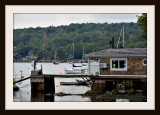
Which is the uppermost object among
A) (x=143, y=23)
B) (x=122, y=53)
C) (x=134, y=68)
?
(x=143, y=23)

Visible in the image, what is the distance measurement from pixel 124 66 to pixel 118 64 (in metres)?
0.76

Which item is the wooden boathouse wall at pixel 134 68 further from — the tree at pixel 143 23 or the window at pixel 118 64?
the tree at pixel 143 23

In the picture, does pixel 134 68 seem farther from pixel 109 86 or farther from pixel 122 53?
pixel 109 86

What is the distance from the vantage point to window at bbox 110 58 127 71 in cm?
4616

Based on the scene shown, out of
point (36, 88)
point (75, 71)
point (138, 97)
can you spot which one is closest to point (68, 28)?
point (75, 71)

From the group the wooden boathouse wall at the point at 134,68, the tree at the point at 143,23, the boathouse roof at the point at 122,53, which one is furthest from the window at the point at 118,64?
the tree at the point at 143,23

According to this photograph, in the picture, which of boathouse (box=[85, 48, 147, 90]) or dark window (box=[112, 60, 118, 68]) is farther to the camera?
dark window (box=[112, 60, 118, 68])

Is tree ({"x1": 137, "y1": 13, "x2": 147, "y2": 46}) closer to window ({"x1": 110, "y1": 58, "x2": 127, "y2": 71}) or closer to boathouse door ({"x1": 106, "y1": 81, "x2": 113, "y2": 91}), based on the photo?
boathouse door ({"x1": 106, "y1": 81, "x2": 113, "y2": 91})

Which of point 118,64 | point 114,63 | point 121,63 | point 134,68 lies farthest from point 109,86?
A: point 134,68

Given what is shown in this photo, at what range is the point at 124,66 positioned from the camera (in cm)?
4619

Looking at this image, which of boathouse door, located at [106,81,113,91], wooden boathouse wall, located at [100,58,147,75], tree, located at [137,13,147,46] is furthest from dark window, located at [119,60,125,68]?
tree, located at [137,13,147,46]

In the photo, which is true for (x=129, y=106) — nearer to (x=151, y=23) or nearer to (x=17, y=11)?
(x=151, y=23)

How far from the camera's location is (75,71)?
94062mm

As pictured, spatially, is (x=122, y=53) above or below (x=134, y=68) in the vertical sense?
above
